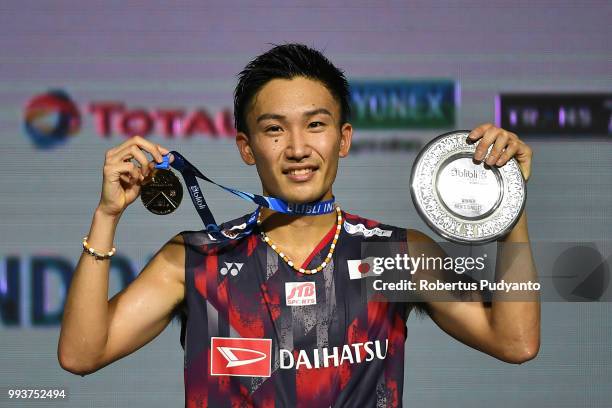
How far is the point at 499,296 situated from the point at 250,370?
0.70 m

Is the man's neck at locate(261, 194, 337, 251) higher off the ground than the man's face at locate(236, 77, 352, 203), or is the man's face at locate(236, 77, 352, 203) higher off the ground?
the man's face at locate(236, 77, 352, 203)

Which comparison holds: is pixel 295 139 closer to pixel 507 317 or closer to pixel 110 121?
pixel 507 317

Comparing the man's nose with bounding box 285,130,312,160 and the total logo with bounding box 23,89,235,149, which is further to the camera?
the total logo with bounding box 23,89,235,149

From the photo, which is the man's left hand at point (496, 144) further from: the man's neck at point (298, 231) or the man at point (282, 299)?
the man's neck at point (298, 231)

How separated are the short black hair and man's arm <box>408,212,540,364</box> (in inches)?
23.8

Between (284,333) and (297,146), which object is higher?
(297,146)

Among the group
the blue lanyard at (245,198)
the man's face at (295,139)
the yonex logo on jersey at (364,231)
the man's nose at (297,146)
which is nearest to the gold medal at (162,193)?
the blue lanyard at (245,198)

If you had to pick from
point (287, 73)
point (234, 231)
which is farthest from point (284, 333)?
point (287, 73)

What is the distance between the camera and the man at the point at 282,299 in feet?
7.86

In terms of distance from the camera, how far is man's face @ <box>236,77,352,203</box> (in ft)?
8.07

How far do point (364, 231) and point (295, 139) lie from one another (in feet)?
1.29

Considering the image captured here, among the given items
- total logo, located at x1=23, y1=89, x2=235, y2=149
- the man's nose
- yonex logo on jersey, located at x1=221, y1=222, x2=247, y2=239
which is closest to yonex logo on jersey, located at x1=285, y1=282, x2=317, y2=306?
yonex logo on jersey, located at x1=221, y1=222, x2=247, y2=239

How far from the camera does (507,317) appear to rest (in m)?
2.42

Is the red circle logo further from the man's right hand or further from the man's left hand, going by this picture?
the man's right hand
